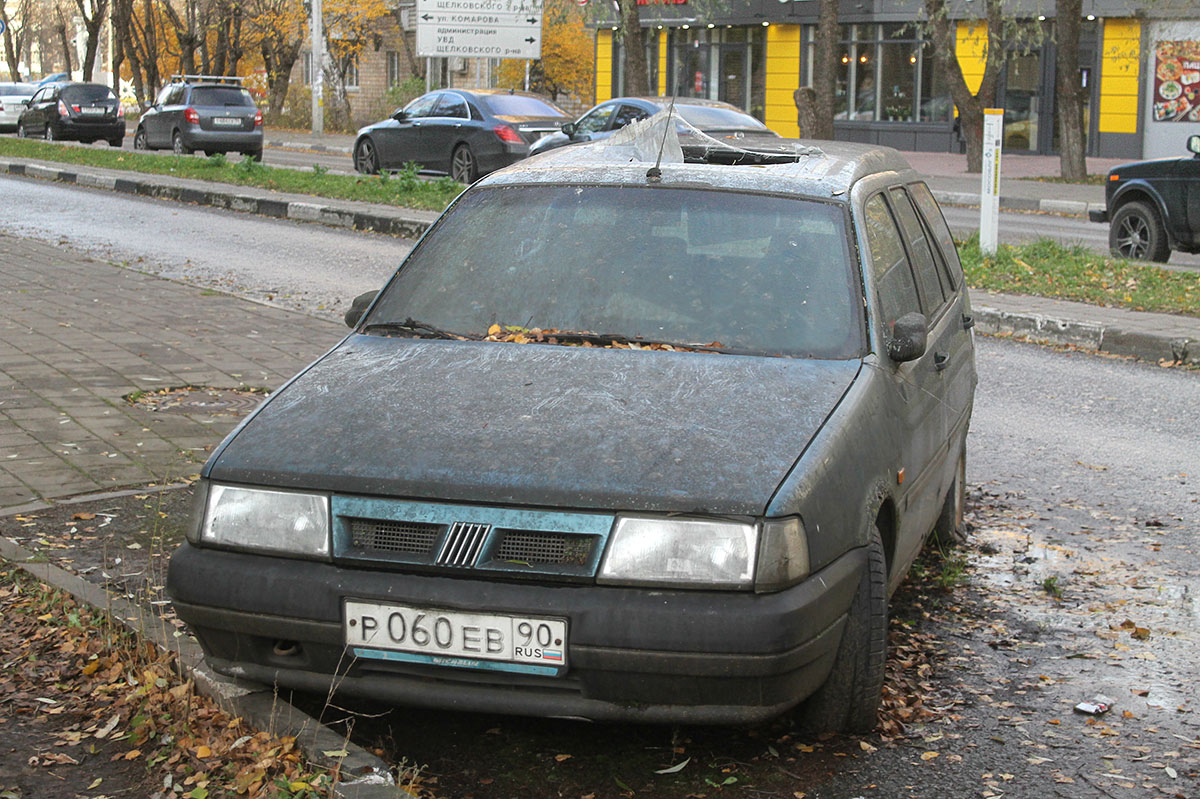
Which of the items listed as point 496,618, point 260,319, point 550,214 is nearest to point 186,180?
point 260,319

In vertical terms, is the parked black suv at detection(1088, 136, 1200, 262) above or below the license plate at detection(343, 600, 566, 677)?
above

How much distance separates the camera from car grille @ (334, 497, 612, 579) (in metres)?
3.23

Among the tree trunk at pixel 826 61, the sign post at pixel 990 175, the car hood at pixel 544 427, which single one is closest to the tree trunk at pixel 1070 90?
the tree trunk at pixel 826 61

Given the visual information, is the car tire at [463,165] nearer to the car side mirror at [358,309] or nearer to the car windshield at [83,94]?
the car side mirror at [358,309]

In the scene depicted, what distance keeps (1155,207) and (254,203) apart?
11.4m

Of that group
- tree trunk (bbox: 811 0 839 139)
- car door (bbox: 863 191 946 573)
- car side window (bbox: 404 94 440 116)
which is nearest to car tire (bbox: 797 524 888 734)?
car door (bbox: 863 191 946 573)

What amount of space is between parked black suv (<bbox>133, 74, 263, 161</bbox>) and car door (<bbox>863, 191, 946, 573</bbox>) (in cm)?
2735

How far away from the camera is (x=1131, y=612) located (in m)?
4.84

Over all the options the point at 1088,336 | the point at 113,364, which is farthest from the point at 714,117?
the point at 113,364

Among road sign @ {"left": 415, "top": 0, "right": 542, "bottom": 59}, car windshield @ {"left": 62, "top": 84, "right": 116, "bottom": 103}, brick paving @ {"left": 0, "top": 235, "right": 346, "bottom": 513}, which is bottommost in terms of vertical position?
brick paving @ {"left": 0, "top": 235, "right": 346, "bottom": 513}

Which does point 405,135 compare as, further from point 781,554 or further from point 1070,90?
point 781,554

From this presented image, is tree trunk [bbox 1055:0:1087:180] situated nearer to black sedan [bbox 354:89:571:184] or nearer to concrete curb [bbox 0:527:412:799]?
black sedan [bbox 354:89:571:184]

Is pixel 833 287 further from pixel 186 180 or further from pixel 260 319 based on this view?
pixel 186 180

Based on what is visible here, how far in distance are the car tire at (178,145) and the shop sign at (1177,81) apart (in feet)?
71.6
